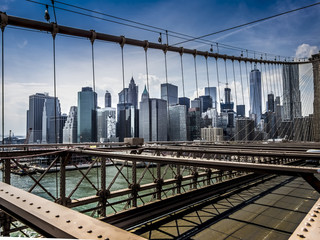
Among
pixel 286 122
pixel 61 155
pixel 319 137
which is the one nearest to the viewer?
pixel 61 155

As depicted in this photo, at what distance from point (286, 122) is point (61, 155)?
53568 millimetres

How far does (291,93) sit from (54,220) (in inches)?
2294

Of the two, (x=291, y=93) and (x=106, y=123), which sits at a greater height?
(x=291, y=93)

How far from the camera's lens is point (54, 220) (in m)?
1.31

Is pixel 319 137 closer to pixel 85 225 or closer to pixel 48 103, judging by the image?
pixel 85 225

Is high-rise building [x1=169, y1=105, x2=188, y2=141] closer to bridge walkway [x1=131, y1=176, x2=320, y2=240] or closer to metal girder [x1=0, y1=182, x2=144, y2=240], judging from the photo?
bridge walkway [x1=131, y1=176, x2=320, y2=240]

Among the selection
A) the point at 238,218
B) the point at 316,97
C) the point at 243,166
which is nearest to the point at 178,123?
the point at 316,97

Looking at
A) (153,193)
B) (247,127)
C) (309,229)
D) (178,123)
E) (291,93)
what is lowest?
(153,193)

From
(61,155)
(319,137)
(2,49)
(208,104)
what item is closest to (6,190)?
(61,155)

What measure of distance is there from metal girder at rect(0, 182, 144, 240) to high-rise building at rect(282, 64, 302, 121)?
1984 inches

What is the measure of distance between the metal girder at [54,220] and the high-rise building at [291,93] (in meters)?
50.4

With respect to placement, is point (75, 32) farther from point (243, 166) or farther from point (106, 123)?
point (106, 123)

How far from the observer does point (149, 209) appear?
9422 mm

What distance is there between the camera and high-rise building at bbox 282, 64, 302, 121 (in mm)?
46688
